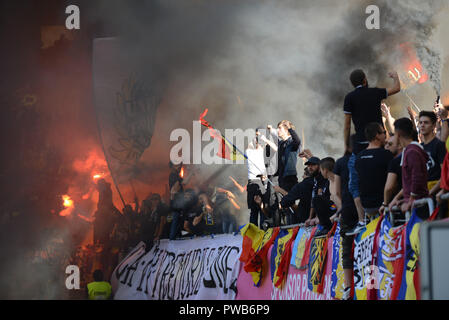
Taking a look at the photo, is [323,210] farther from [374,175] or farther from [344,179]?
[374,175]

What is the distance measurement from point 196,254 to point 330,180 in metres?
4.54

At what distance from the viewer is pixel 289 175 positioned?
8.05 m

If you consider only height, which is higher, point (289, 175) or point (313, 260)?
point (289, 175)

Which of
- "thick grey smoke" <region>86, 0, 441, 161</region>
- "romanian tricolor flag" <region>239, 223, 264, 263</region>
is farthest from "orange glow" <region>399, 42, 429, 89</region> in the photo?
"romanian tricolor flag" <region>239, 223, 264, 263</region>

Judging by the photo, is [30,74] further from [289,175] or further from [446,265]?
[446,265]

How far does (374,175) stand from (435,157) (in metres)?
0.60

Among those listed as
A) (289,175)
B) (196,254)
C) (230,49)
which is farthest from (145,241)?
(289,175)

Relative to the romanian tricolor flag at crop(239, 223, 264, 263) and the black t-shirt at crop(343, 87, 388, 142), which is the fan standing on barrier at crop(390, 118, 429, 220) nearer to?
the black t-shirt at crop(343, 87, 388, 142)

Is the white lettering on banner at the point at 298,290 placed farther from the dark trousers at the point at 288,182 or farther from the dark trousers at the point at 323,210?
the dark trousers at the point at 288,182

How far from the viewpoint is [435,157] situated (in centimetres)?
466

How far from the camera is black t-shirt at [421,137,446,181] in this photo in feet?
15.2

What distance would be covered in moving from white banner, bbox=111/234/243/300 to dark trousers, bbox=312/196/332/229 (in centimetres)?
271

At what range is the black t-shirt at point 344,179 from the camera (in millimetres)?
5584

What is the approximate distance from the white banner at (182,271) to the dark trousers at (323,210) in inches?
107
